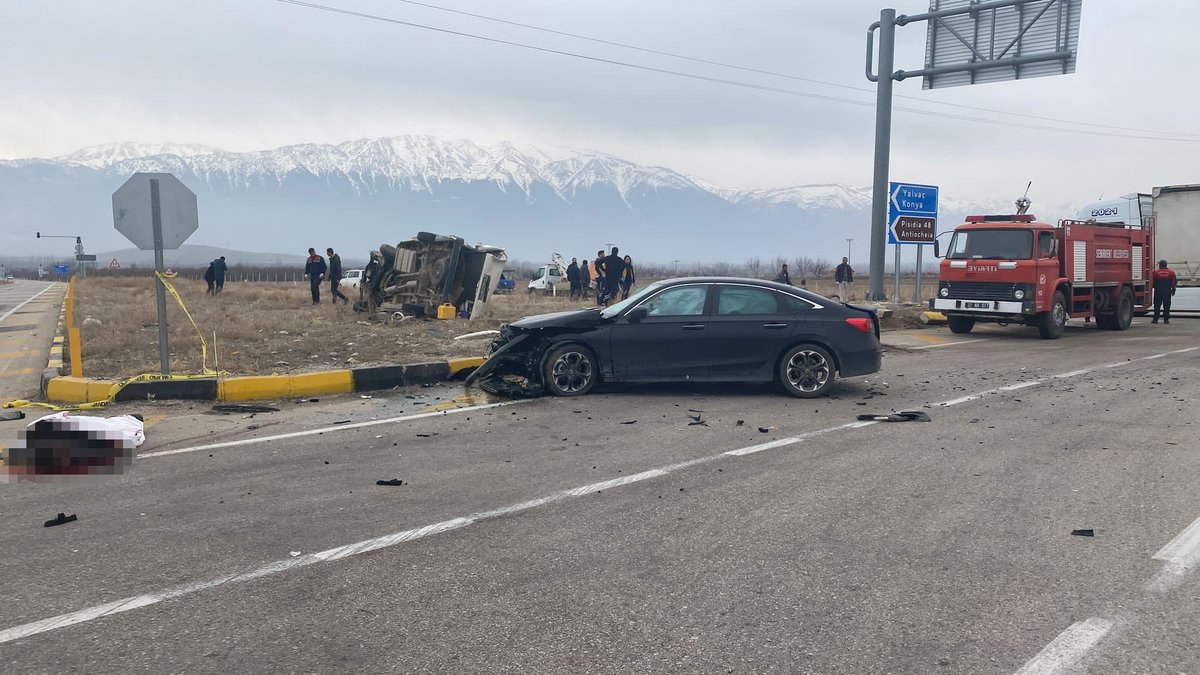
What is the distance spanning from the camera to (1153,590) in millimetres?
4172

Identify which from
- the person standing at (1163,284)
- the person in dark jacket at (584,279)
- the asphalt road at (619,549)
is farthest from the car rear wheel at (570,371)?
the person in dark jacket at (584,279)

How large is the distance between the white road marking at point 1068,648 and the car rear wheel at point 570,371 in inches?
263

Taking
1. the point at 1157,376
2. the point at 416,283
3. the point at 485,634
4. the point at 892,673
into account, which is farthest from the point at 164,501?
the point at 416,283

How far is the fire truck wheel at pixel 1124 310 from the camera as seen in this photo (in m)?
20.7

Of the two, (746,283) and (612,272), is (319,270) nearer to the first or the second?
(612,272)

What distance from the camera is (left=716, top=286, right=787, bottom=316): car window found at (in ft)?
33.4

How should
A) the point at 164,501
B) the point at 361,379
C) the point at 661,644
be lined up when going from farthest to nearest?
the point at 361,379
the point at 164,501
the point at 661,644

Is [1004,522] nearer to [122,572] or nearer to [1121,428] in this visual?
[1121,428]

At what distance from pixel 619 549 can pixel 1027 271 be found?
1562 centimetres

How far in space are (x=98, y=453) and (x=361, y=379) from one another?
4.10 m

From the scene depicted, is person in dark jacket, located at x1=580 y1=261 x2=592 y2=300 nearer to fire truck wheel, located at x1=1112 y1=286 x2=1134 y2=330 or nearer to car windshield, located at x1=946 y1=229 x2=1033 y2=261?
car windshield, located at x1=946 y1=229 x2=1033 y2=261

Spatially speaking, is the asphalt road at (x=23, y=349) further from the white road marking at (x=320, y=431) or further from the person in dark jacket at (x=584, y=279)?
the person in dark jacket at (x=584, y=279)

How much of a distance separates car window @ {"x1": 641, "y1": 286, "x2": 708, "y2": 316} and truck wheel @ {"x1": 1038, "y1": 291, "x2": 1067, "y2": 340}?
11251mm

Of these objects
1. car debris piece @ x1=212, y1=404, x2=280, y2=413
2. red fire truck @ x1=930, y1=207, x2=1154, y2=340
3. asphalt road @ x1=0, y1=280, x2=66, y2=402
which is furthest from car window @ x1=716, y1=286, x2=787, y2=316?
red fire truck @ x1=930, y1=207, x2=1154, y2=340
